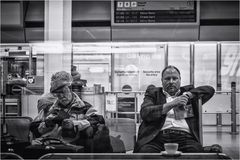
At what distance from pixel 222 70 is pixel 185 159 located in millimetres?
1975

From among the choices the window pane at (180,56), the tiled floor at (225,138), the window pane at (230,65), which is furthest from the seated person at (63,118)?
the window pane at (230,65)

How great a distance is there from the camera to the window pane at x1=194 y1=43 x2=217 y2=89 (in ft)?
13.1

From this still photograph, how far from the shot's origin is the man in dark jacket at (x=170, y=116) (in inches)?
109

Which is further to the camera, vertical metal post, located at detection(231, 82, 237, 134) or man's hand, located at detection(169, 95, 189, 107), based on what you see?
vertical metal post, located at detection(231, 82, 237, 134)

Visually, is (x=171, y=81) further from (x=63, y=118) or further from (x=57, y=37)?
(x=57, y=37)

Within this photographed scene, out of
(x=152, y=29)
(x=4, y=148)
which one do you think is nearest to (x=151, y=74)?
(x=152, y=29)

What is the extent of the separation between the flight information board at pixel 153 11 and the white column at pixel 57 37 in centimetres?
38

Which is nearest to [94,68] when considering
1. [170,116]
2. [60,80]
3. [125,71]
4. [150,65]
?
[125,71]

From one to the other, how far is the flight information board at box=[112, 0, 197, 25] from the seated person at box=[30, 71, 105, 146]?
72 cm

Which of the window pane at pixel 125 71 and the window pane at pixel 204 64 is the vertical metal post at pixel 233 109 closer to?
the window pane at pixel 204 64

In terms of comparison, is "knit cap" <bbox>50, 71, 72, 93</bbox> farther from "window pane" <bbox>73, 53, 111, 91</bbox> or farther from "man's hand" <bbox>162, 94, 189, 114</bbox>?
"man's hand" <bbox>162, 94, 189, 114</bbox>

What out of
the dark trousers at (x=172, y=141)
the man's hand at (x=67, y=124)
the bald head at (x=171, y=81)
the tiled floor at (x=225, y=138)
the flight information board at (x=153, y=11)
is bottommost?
the tiled floor at (x=225, y=138)

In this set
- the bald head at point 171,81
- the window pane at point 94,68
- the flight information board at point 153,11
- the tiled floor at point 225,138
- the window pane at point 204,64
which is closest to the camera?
the bald head at point 171,81

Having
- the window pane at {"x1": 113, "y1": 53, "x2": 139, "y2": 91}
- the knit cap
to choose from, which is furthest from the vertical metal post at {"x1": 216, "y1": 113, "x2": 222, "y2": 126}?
the knit cap
